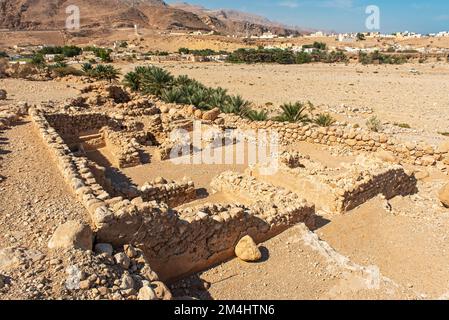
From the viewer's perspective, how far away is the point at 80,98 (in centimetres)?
1559

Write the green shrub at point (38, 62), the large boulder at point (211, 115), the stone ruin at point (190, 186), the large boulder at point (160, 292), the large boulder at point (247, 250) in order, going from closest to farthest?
the large boulder at point (160, 292)
the stone ruin at point (190, 186)
the large boulder at point (247, 250)
the large boulder at point (211, 115)
the green shrub at point (38, 62)

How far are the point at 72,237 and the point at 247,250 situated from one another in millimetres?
2668

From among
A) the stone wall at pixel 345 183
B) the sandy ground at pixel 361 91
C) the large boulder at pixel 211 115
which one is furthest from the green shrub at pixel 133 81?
the stone wall at pixel 345 183

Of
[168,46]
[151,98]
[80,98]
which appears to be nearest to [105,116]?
[80,98]

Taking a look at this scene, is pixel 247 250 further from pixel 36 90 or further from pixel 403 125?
pixel 36 90

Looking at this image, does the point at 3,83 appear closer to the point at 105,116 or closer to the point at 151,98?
the point at 151,98

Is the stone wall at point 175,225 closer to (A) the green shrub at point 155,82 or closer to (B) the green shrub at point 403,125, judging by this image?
(B) the green shrub at point 403,125

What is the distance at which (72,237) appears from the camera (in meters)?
4.03

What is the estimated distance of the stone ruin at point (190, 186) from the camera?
16.2ft

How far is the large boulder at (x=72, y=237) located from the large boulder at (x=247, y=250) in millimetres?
2385

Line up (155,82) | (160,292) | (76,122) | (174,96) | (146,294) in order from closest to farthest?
(146,294), (160,292), (76,122), (174,96), (155,82)

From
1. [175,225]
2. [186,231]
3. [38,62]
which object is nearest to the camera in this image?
[175,225]

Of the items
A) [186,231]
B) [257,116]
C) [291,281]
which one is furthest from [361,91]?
[186,231]
